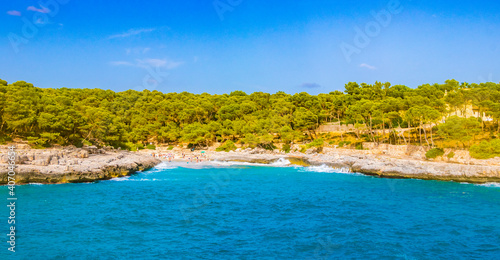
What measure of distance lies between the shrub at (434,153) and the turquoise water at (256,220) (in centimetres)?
861

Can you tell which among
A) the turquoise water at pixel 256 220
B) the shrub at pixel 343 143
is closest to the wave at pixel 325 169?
the turquoise water at pixel 256 220

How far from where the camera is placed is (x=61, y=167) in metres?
33.4

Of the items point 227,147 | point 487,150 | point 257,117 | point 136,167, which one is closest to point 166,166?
point 136,167

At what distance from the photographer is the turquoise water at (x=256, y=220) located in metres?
15.9

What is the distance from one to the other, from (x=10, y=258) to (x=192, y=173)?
27.2 meters

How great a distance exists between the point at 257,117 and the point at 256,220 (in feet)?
170

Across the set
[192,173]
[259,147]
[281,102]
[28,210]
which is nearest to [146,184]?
[192,173]

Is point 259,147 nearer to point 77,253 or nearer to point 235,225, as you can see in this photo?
point 235,225

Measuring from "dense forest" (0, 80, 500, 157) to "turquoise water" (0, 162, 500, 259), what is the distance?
15.9 m

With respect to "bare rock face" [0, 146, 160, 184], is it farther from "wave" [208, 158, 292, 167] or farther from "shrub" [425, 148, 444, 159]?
"shrub" [425, 148, 444, 159]

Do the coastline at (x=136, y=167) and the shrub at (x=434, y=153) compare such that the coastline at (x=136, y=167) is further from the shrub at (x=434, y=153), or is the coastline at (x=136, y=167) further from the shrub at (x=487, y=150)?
the shrub at (x=434, y=153)

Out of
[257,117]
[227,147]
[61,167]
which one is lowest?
[61,167]

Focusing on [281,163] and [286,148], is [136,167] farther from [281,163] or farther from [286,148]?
[286,148]

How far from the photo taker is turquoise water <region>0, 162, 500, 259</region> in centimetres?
1588
